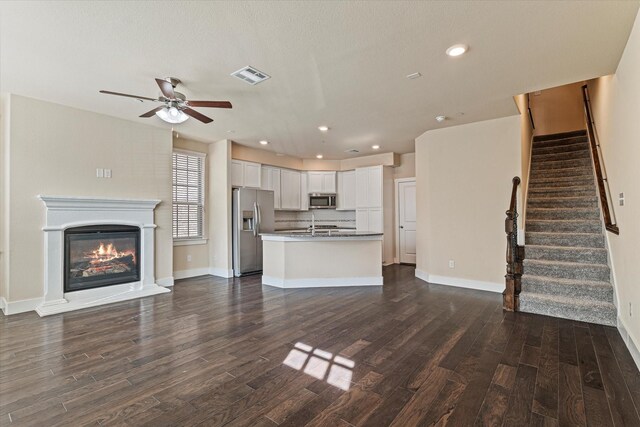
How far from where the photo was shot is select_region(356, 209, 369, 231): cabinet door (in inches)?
307

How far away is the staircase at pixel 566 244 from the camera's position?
3.64 m

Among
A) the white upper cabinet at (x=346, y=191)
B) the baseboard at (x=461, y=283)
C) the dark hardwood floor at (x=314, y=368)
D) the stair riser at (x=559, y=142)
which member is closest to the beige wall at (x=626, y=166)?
the dark hardwood floor at (x=314, y=368)

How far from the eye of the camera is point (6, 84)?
3.66 metres

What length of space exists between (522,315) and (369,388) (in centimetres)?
269

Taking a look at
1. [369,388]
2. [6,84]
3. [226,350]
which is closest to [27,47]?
[6,84]

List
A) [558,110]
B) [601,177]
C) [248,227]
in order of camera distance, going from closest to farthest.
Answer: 1. [601,177]
2. [248,227]
3. [558,110]

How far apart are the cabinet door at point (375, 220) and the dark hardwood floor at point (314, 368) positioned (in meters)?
3.53

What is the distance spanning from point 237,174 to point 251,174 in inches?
15.6

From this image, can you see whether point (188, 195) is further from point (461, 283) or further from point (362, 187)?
point (461, 283)

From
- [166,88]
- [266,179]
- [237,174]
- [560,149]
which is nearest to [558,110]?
[560,149]

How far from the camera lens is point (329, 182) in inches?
329

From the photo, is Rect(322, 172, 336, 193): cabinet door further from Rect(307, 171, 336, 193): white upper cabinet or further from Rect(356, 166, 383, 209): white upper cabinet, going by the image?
Rect(356, 166, 383, 209): white upper cabinet

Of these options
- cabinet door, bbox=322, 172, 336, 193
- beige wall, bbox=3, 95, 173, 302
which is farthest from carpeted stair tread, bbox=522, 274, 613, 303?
beige wall, bbox=3, 95, 173, 302

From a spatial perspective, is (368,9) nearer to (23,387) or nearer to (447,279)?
(23,387)
